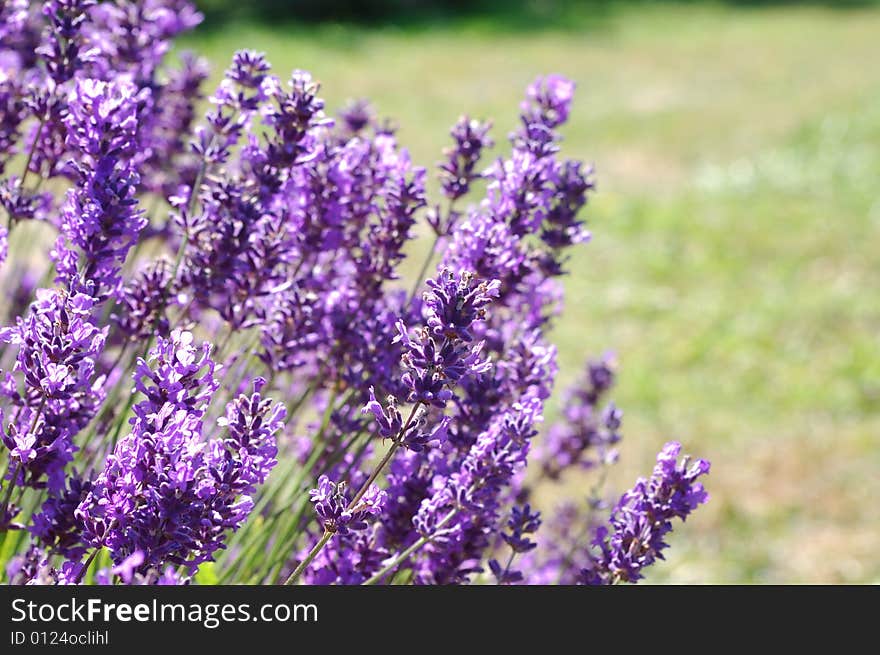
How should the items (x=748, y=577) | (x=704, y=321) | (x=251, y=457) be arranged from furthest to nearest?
(x=704, y=321) → (x=748, y=577) → (x=251, y=457)

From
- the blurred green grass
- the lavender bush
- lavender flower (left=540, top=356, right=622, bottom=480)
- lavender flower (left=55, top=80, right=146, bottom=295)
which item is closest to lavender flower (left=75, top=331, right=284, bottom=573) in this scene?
the lavender bush

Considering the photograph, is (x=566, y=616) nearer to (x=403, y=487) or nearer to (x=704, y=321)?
(x=403, y=487)

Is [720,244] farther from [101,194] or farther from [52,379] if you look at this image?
[52,379]

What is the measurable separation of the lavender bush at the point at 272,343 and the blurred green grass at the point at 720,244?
223cm

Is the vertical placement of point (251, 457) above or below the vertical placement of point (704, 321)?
above

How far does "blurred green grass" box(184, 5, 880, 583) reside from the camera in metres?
4.52

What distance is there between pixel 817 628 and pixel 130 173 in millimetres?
1219

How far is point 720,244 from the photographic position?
7.75 m

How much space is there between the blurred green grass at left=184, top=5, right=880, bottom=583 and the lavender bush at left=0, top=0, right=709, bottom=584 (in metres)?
2.23

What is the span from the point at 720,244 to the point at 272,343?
20.4 feet

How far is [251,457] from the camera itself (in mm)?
1376

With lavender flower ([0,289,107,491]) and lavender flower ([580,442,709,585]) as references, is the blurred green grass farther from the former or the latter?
lavender flower ([0,289,107,491])

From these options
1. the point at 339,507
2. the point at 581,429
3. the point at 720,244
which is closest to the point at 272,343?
the point at 339,507

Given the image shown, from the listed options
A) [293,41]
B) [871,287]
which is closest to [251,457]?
[871,287]
